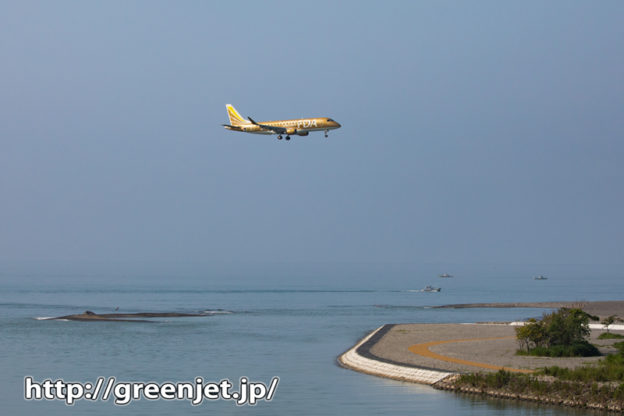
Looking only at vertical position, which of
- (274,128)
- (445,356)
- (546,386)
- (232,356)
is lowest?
(232,356)

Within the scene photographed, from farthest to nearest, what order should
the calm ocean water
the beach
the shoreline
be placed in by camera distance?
the beach → the shoreline → the calm ocean water

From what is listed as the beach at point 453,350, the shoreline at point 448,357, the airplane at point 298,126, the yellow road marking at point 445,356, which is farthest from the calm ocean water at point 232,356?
the airplane at point 298,126

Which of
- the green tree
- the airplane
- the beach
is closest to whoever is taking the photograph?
the beach

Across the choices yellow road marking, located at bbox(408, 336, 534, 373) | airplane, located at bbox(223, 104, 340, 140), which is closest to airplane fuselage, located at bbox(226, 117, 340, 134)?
airplane, located at bbox(223, 104, 340, 140)

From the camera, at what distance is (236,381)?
61.4 m

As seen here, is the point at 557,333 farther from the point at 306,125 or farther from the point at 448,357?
the point at 306,125

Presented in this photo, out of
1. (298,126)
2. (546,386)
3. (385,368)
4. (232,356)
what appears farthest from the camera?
(298,126)

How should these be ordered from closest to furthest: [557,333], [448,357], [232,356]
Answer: [448,357] → [557,333] → [232,356]

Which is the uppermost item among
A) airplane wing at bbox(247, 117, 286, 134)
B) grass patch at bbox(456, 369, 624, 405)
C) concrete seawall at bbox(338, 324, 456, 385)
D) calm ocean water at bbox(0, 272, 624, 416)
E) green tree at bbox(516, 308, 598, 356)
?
airplane wing at bbox(247, 117, 286, 134)

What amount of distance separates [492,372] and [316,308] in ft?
341

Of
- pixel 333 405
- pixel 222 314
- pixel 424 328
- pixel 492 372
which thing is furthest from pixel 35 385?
pixel 222 314

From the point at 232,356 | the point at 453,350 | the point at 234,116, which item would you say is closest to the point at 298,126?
the point at 234,116

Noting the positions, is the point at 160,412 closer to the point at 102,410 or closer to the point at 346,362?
the point at 102,410

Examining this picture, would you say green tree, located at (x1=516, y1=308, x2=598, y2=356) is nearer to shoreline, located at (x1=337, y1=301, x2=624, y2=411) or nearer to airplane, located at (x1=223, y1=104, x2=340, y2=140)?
shoreline, located at (x1=337, y1=301, x2=624, y2=411)
